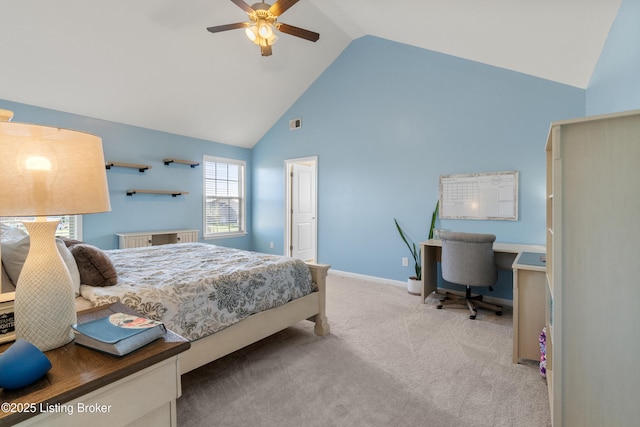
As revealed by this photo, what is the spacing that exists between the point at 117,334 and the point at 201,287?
977 millimetres

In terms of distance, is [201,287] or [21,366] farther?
[201,287]

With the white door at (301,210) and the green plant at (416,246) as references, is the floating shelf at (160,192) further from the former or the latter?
the green plant at (416,246)

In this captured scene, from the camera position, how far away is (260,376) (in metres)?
2.01

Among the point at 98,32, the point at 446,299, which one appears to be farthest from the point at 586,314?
the point at 98,32

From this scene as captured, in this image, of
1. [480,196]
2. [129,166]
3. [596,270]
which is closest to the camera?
[596,270]

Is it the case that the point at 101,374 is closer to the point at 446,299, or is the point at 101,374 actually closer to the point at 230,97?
the point at 446,299

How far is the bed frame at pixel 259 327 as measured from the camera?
1813 mm

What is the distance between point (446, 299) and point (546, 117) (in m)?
2.23

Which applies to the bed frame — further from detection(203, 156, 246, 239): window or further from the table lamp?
detection(203, 156, 246, 239): window

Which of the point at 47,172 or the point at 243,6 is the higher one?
the point at 243,6

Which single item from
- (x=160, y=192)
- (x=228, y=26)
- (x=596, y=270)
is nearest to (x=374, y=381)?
(x=596, y=270)

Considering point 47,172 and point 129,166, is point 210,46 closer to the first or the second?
point 129,166

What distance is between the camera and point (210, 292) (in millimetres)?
1898

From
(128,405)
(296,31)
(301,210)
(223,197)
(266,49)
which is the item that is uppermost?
(296,31)
